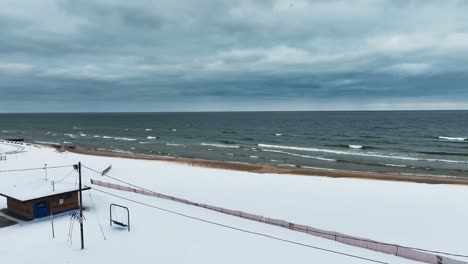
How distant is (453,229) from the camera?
19.7 metres

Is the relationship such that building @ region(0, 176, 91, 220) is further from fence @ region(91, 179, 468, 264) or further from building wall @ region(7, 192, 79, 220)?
fence @ region(91, 179, 468, 264)

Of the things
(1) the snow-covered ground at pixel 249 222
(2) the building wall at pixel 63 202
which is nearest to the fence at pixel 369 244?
(1) the snow-covered ground at pixel 249 222

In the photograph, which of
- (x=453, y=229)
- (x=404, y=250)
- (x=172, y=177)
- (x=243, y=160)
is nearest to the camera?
(x=404, y=250)

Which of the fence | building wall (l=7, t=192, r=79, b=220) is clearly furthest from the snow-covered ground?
building wall (l=7, t=192, r=79, b=220)

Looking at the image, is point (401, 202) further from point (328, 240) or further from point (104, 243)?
point (104, 243)

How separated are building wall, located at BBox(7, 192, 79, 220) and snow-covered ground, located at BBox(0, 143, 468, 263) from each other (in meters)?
0.68

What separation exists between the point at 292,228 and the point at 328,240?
209 centimetres

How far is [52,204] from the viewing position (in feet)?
62.3

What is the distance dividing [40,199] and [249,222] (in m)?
11.7

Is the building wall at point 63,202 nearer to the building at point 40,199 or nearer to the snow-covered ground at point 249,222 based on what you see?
the building at point 40,199

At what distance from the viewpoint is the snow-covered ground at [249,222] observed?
593 inches

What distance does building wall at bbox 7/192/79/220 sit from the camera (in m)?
18.3

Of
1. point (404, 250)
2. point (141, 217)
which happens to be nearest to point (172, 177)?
point (141, 217)

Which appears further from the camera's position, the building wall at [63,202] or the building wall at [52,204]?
the building wall at [63,202]
